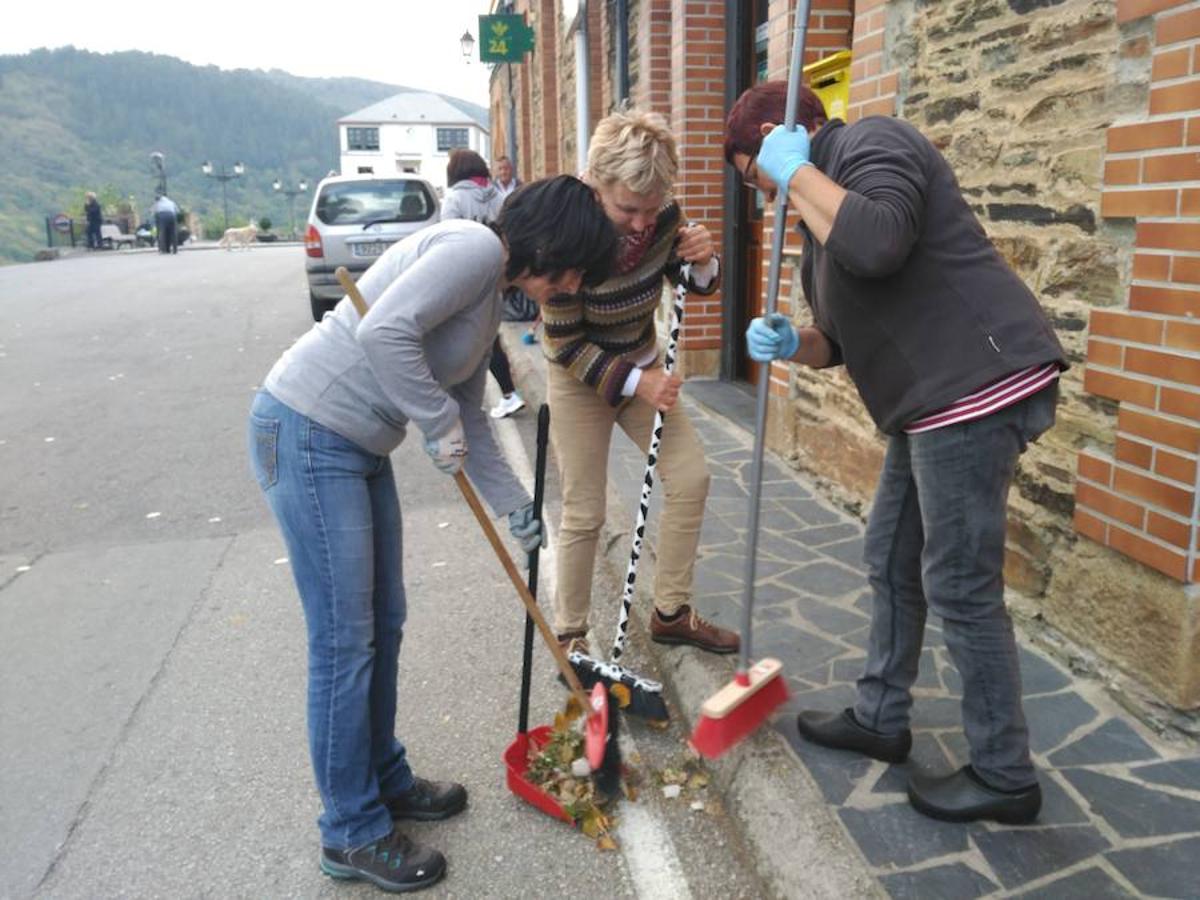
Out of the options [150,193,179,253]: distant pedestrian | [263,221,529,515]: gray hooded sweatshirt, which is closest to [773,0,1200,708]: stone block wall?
[263,221,529,515]: gray hooded sweatshirt

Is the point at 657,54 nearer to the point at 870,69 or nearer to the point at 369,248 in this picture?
the point at 870,69

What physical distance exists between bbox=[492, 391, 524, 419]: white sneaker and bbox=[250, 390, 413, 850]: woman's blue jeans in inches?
205

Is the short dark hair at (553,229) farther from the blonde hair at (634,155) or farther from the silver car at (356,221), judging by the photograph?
the silver car at (356,221)

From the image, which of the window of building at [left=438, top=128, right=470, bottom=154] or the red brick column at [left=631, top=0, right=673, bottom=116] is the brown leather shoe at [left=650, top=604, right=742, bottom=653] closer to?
the red brick column at [left=631, top=0, right=673, bottom=116]

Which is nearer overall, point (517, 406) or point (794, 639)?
point (794, 639)

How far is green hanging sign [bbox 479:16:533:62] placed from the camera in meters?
16.0

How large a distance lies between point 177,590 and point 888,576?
347cm

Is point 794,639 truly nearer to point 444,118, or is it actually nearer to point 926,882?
point 926,882

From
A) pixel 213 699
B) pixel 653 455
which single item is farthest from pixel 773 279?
pixel 213 699

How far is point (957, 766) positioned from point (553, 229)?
1923 mm

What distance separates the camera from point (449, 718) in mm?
3557

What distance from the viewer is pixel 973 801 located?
261 centimetres

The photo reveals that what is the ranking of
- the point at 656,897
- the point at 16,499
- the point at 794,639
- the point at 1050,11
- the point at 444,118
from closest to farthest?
the point at 656,897 < the point at 1050,11 < the point at 794,639 < the point at 16,499 < the point at 444,118

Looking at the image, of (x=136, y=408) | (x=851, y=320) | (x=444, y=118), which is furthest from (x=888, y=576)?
(x=444, y=118)
